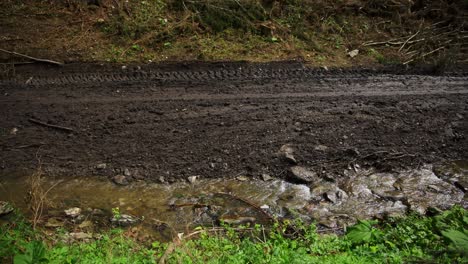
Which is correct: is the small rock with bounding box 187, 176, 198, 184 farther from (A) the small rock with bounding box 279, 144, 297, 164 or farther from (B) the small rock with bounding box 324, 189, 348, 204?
(B) the small rock with bounding box 324, 189, 348, 204

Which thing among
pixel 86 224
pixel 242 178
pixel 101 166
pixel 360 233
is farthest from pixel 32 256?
pixel 360 233

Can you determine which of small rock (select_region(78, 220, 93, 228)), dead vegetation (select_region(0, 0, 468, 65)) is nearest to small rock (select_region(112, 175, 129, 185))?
small rock (select_region(78, 220, 93, 228))

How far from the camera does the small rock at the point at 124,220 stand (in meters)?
4.09

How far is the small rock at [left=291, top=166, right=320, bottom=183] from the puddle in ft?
0.22

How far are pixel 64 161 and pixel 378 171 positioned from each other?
14.0 ft

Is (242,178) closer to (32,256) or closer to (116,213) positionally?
(116,213)

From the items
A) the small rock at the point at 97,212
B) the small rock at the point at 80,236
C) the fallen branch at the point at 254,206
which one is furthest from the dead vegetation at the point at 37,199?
the fallen branch at the point at 254,206

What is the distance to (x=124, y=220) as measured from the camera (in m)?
4.12

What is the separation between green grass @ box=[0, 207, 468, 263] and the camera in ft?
10.8

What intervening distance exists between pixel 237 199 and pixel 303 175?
37.9 inches

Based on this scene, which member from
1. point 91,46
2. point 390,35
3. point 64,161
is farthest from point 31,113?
point 390,35

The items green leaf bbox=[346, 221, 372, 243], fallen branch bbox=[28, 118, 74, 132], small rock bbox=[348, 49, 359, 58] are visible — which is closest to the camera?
green leaf bbox=[346, 221, 372, 243]

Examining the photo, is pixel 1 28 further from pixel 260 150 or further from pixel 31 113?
pixel 260 150

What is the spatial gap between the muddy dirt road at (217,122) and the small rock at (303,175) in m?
0.09
